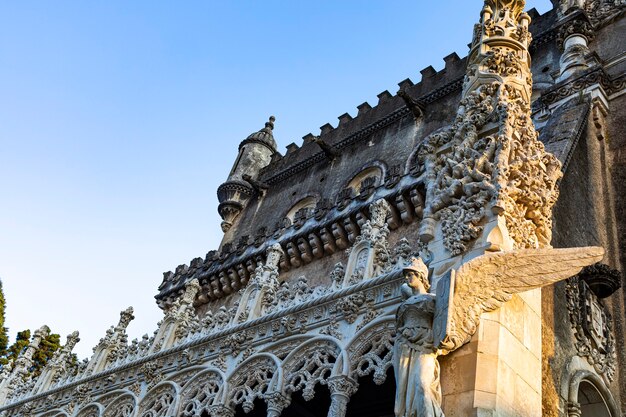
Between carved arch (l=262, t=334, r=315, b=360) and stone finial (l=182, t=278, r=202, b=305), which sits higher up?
stone finial (l=182, t=278, r=202, b=305)

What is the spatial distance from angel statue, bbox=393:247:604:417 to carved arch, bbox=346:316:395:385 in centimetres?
131

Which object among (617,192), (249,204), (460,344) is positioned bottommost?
(460,344)

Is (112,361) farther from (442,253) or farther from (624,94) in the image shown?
(624,94)

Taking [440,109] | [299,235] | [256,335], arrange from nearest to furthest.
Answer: [256,335] → [299,235] → [440,109]

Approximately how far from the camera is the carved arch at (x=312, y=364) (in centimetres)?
900

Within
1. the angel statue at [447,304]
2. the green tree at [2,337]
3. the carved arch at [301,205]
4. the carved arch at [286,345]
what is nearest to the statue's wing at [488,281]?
the angel statue at [447,304]

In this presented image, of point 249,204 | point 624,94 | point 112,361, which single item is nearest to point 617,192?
point 624,94

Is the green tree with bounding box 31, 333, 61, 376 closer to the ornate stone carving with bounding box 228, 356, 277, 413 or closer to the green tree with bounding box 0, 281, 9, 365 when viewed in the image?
the green tree with bounding box 0, 281, 9, 365

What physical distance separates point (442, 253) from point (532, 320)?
1.31 metres

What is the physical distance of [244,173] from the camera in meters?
33.7

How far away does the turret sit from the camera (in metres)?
32.5

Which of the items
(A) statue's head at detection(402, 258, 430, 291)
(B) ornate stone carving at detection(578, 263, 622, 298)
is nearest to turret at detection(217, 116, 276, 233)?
(B) ornate stone carving at detection(578, 263, 622, 298)

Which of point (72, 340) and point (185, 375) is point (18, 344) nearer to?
point (72, 340)

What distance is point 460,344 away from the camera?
686cm
